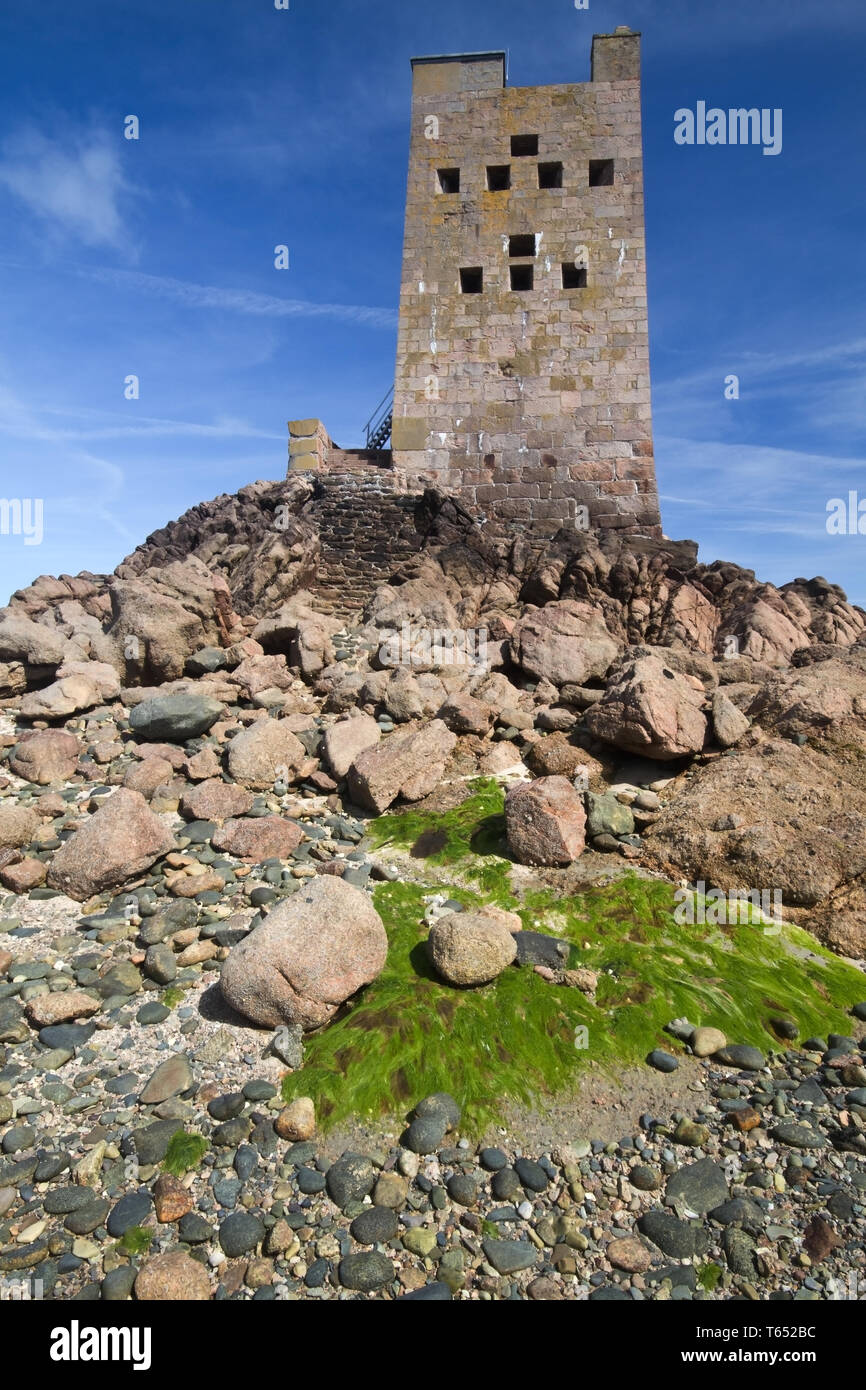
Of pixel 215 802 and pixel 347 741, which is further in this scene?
pixel 347 741

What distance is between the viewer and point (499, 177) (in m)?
17.0

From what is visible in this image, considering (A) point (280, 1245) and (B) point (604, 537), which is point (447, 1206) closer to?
(A) point (280, 1245)

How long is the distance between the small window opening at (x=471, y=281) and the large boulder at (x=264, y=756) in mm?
14125

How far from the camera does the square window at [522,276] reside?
54.7ft

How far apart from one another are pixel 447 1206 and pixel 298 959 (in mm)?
1670

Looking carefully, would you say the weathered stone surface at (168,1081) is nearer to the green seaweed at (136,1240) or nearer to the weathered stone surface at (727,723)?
the green seaweed at (136,1240)

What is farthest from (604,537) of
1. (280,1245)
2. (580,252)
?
(280,1245)

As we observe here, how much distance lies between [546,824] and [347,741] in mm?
2893

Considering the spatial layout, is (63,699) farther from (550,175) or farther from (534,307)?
(550,175)

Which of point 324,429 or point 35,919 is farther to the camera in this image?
point 324,429

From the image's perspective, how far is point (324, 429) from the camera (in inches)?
709

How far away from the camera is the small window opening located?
16891 mm

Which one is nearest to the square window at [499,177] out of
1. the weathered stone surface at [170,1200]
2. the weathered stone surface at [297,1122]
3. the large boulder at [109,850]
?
the large boulder at [109,850]

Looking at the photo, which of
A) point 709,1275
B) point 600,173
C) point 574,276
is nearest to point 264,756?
point 709,1275
